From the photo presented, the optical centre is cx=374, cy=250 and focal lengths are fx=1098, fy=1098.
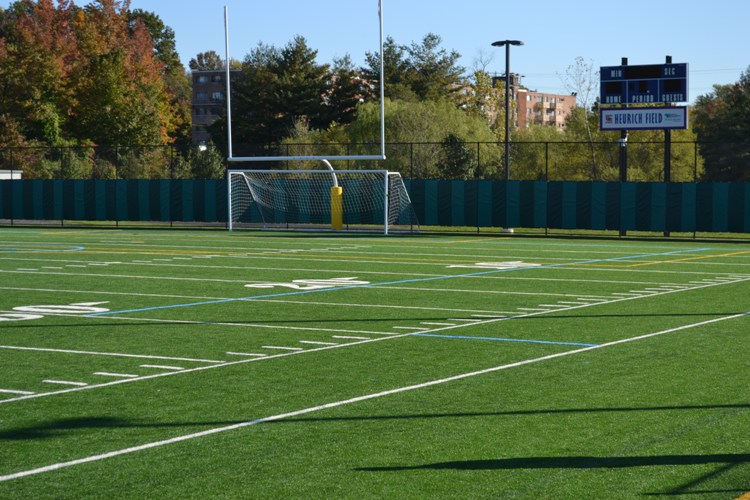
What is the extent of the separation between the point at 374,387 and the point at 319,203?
33.4m

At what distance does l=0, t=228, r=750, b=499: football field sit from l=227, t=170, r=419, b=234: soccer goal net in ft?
66.6

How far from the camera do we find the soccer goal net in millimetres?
40812

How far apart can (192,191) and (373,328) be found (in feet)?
108

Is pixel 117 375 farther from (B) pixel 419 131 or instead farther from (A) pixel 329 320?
(B) pixel 419 131

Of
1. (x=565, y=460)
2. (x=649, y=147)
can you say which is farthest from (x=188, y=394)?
(x=649, y=147)

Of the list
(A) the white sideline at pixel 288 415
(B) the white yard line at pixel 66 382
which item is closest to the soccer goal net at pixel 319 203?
(A) the white sideline at pixel 288 415

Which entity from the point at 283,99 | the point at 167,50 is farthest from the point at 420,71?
the point at 167,50

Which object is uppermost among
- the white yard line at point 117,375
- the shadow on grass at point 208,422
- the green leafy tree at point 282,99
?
the green leafy tree at point 282,99

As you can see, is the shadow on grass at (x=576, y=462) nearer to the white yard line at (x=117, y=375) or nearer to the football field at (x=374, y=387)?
the football field at (x=374, y=387)

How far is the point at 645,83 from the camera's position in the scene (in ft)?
121

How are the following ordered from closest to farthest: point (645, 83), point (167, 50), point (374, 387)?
point (374, 387) < point (645, 83) < point (167, 50)

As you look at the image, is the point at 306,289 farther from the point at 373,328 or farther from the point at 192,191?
the point at 192,191

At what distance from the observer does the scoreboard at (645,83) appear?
120 feet

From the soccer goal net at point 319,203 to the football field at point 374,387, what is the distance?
66.6 feet
